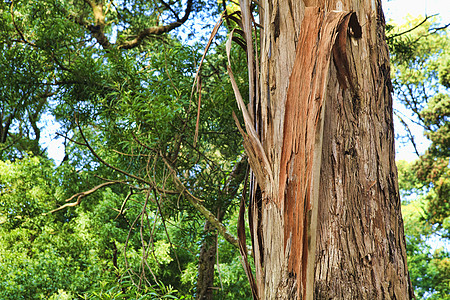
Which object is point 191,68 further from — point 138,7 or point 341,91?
point 138,7

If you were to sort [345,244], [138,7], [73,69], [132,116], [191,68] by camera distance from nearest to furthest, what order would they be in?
[345,244] → [132,116] → [191,68] → [73,69] → [138,7]

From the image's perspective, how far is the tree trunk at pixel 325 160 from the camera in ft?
2.36

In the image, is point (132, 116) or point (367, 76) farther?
point (132, 116)

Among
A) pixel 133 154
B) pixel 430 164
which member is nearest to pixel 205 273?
pixel 133 154

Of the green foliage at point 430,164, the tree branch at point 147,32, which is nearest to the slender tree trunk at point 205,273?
the tree branch at point 147,32

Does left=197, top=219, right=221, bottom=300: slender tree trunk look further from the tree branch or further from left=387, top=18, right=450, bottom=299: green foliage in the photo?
left=387, top=18, right=450, bottom=299: green foliage

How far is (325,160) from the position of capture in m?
0.79

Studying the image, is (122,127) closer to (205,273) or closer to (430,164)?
(205,273)

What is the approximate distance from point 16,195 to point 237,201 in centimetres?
446

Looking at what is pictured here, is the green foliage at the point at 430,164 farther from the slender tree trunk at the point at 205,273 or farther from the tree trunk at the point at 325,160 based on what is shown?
the tree trunk at the point at 325,160

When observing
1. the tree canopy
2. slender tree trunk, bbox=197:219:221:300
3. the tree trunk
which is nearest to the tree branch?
the tree canopy

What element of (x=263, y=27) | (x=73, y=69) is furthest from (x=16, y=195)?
(x=263, y=27)

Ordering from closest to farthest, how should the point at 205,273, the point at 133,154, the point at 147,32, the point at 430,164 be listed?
the point at 133,154 < the point at 205,273 < the point at 147,32 < the point at 430,164

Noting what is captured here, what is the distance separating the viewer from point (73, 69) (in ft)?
7.45
